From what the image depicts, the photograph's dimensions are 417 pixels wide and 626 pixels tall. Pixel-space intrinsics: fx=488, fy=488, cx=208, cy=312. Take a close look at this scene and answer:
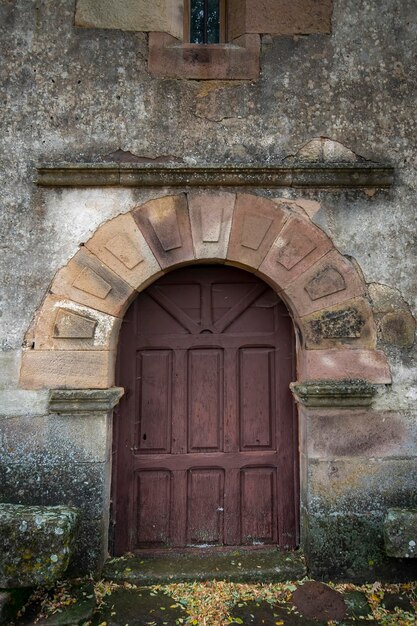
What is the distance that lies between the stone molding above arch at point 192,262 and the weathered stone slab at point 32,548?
853 millimetres

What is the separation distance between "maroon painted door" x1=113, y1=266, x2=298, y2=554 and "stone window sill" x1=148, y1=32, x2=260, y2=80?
1410 millimetres

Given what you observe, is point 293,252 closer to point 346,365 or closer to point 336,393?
point 346,365

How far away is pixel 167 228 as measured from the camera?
340 cm

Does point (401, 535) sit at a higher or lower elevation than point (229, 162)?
lower

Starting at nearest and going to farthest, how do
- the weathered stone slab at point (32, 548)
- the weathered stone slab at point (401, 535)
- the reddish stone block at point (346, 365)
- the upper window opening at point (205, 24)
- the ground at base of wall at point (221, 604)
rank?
the weathered stone slab at point (32, 548) < the ground at base of wall at point (221, 604) < the weathered stone slab at point (401, 535) < the reddish stone block at point (346, 365) < the upper window opening at point (205, 24)

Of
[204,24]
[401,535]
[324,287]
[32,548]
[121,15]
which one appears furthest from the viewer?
[204,24]

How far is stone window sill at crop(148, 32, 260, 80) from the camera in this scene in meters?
3.54

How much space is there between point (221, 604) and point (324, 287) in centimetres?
214

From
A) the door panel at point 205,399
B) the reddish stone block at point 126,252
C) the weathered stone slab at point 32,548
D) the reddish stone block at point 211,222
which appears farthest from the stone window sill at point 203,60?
the weathered stone slab at point 32,548

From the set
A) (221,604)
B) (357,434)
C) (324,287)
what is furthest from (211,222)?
(221,604)

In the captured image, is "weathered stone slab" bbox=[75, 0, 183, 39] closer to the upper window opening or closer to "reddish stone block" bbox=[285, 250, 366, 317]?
the upper window opening

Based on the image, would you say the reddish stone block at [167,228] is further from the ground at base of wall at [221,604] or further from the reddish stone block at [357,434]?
the ground at base of wall at [221,604]

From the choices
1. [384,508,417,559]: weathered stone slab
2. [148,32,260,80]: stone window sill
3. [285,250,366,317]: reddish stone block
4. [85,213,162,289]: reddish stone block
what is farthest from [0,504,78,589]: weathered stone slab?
[148,32,260,80]: stone window sill

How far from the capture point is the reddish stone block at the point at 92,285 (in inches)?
132
